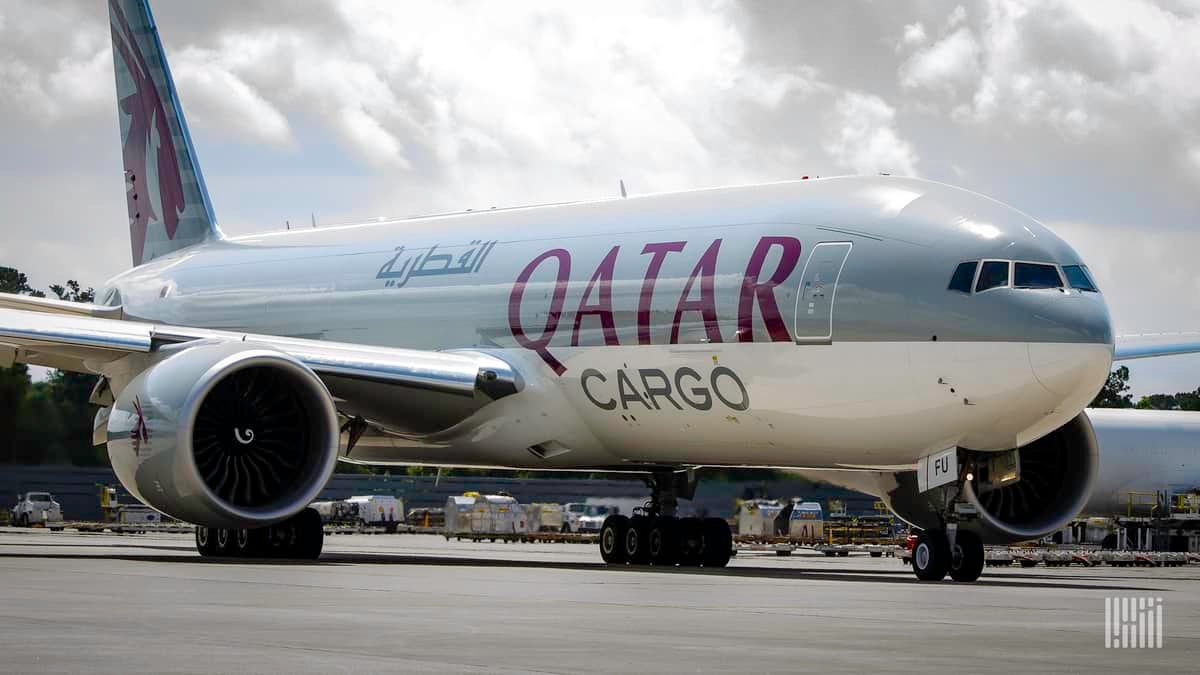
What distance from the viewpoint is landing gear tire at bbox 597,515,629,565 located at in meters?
21.2

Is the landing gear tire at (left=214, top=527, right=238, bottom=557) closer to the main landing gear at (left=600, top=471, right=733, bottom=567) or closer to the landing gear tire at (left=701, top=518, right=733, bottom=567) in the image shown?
the main landing gear at (left=600, top=471, right=733, bottom=567)

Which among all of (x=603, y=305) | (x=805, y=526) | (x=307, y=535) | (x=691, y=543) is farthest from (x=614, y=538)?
(x=805, y=526)

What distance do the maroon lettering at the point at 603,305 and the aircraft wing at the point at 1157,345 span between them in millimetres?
6584

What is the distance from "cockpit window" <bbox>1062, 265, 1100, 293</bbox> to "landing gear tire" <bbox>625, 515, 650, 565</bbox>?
6.15 m

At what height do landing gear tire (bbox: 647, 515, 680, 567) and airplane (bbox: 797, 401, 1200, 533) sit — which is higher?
airplane (bbox: 797, 401, 1200, 533)

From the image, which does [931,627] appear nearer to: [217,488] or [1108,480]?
[217,488]

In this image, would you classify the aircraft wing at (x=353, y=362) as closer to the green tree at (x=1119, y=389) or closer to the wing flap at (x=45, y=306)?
the wing flap at (x=45, y=306)

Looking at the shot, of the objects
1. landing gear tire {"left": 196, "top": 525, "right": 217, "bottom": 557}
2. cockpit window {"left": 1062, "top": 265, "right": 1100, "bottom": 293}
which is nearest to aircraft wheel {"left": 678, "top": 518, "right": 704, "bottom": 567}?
landing gear tire {"left": 196, "top": 525, "right": 217, "bottom": 557}

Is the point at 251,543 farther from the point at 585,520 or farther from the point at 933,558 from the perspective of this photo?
the point at 585,520

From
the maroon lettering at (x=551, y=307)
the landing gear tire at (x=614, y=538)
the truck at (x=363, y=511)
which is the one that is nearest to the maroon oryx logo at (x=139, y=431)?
the maroon lettering at (x=551, y=307)

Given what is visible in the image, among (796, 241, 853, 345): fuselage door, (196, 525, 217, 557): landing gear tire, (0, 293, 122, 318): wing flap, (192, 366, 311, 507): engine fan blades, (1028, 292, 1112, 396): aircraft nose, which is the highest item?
(0, 293, 122, 318): wing flap

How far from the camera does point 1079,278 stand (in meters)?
17.1

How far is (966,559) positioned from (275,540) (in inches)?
309

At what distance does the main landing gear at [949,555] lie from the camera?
16922 mm
